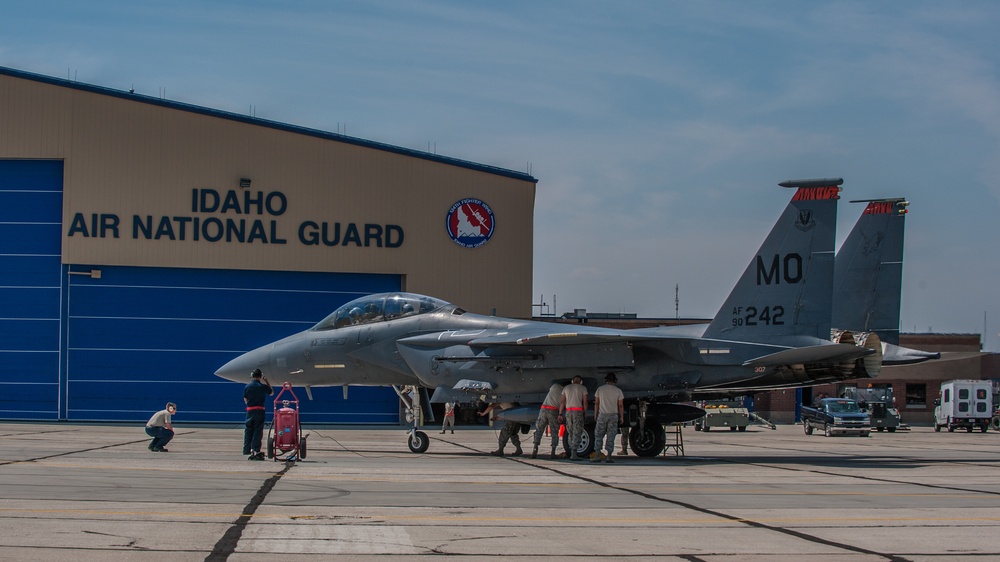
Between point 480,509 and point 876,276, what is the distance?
14.9 meters

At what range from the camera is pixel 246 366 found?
20.8 metres

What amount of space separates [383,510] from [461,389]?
342 inches

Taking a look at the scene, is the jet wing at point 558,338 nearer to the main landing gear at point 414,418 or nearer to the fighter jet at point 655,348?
the fighter jet at point 655,348

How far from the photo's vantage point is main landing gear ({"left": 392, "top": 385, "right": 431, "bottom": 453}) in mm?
18672

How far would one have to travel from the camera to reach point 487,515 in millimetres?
9078

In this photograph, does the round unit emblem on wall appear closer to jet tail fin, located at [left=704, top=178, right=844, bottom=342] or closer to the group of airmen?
the group of airmen

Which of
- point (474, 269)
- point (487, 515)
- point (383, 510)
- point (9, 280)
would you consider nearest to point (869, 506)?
point (487, 515)

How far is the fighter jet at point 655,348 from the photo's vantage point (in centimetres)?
1608

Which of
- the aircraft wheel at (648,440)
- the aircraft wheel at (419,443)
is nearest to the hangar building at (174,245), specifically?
the aircraft wheel at (419,443)

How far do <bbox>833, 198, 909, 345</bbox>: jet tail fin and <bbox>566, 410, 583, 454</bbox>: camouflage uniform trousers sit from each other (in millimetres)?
8330

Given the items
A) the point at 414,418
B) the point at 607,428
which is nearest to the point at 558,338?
the point at 607,428

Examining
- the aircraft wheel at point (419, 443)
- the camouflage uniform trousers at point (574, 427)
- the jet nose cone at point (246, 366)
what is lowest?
the aircraft wheel at point (419, 443)

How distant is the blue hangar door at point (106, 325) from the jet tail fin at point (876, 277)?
18659mm

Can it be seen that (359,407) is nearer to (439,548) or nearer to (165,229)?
(165,229)
